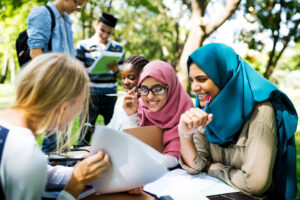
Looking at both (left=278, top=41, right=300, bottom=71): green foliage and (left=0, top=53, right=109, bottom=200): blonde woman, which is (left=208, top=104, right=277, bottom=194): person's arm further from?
(left=278, top=41, right=300, bottom=71): green foliage

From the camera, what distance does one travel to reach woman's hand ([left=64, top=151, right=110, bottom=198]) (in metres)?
1.19

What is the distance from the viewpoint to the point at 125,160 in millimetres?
1172

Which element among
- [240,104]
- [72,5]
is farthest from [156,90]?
[72,5]

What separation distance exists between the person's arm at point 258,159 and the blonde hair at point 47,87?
996mm

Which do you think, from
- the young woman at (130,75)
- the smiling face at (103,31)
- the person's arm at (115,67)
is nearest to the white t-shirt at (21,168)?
the young woman at (130,75)

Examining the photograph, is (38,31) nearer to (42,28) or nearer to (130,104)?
(42,28)

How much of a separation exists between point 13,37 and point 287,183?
23.2 metres

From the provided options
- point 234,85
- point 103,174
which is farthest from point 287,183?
point 103,174

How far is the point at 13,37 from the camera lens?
21219mm

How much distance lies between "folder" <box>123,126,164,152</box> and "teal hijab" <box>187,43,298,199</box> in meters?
0.34

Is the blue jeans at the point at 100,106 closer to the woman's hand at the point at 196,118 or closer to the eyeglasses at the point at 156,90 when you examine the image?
the eyeglasses at the point at 156,90

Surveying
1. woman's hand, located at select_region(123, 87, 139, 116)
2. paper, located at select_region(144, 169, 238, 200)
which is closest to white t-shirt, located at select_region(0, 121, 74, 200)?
paper, located at select_region(144, 169, 238, 200)

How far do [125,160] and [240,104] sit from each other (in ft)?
2.82

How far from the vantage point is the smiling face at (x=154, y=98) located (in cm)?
225
